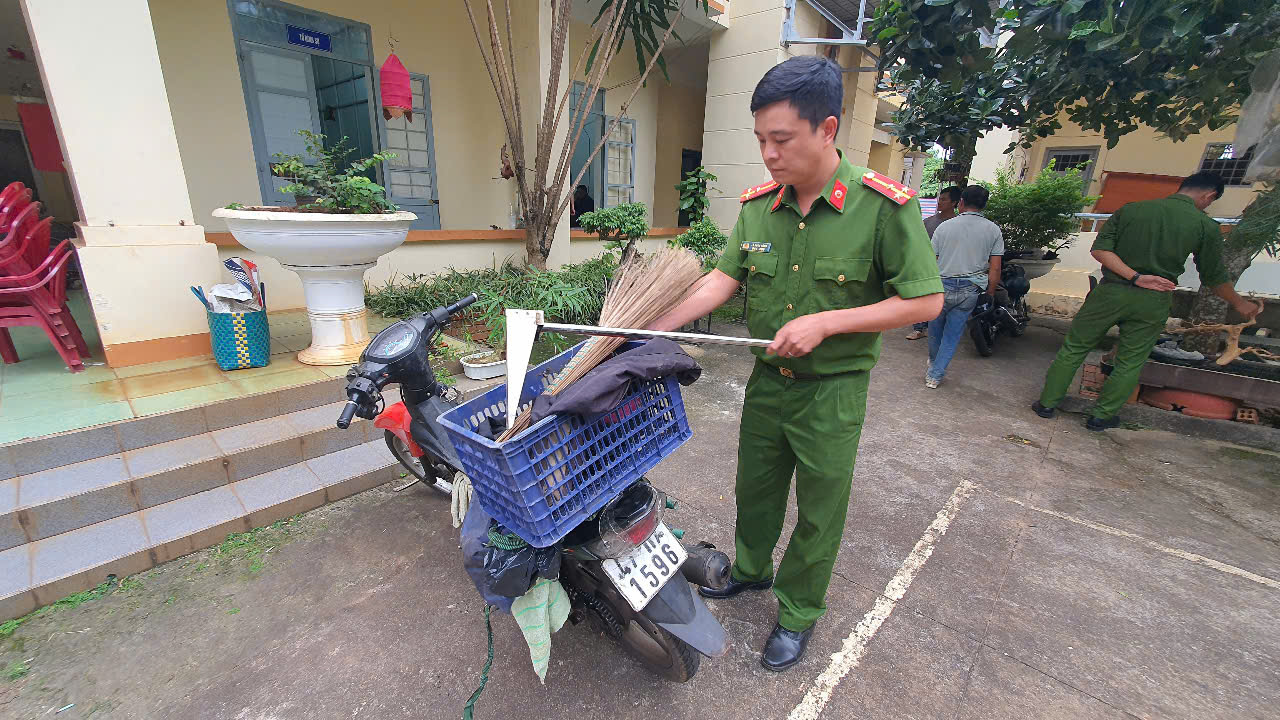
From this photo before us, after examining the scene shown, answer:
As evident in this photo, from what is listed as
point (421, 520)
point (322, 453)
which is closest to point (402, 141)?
point (322, 453)

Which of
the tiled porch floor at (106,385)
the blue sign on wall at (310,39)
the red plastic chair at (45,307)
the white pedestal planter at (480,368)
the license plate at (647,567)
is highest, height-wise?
the blue sign on wall at (310,39)

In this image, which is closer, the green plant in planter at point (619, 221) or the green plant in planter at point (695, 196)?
the green plant in planter at point (619, 221)

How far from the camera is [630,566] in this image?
146cm

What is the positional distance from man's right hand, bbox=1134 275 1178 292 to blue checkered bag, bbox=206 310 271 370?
19.3 ft

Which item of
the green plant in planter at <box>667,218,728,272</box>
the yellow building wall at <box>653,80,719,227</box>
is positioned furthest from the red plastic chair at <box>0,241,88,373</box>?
the yellow building wall at <box>653,80,719,227</box>

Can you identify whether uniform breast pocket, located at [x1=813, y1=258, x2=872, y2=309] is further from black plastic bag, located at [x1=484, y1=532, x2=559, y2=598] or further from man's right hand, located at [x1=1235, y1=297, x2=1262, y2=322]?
man's right hand, located at [x1=1235, y1=297, x2=1262, y2=322]

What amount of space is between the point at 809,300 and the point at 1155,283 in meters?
3.58

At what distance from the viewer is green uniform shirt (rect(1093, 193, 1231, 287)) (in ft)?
11.3

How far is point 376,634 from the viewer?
1881 mm

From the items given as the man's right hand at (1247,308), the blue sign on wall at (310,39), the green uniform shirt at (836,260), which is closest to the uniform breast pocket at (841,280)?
the green uniform shirt at (836,260)

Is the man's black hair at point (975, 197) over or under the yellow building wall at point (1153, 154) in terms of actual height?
under

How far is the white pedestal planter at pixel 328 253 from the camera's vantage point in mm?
2900

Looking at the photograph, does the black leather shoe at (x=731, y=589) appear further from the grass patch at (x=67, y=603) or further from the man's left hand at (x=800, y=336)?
the grass patch at (x=67, y=603)

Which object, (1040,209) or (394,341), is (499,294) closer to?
(394,341)
